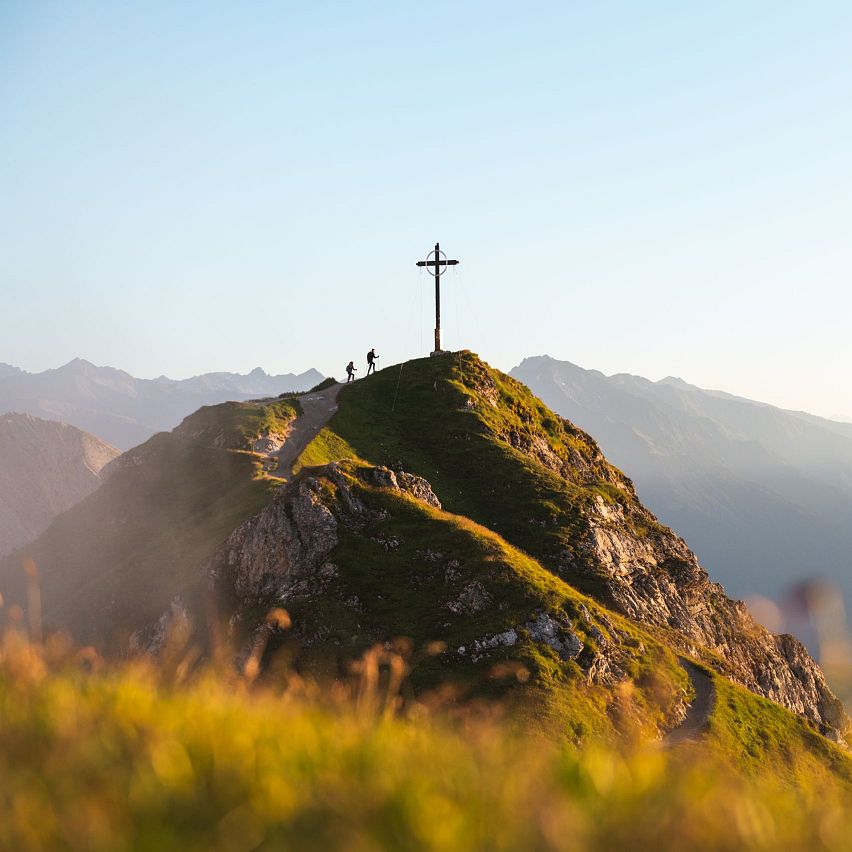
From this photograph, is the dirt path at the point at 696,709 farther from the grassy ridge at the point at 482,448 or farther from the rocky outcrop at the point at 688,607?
the grassy ridge at the point at 482,448

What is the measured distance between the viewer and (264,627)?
37.1 meters

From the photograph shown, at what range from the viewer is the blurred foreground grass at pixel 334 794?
357cm

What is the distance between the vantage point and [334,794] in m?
3.87

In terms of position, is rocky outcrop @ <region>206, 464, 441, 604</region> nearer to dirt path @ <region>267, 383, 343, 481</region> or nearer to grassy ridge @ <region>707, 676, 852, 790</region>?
dirt path @ <region>267, 383, 343, 481</region>

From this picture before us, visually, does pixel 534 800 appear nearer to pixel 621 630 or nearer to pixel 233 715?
pixel 233 715

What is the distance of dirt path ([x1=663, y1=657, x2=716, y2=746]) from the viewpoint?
116 ft

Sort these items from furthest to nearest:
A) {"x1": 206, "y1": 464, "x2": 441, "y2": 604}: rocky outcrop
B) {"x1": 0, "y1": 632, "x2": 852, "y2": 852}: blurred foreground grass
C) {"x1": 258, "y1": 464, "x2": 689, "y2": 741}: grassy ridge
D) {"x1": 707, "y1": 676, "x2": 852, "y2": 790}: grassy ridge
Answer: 1. {"x1": 206, "y1": 464, "x2": 441, "y2": 604}: rocky outcrop
2. {"x1": 707, "y1": 676, "x2": 852, "y2": 790}: grassy ridge
3. {"x1": 258, "y1": 464, "x2": 689, "y2": 741}: grassy ridge
4. {"x1": 0, "y1": 632, "x2": 852, "y2": 852}: blurred foreground grass

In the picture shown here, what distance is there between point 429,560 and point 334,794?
3757cm

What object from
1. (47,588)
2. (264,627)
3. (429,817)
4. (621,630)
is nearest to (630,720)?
(621,630)

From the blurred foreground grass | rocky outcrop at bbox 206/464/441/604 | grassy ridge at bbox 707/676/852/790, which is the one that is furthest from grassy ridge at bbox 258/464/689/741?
the blurred foreground grass

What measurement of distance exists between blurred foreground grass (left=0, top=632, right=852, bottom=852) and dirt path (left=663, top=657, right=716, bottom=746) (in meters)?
32.5

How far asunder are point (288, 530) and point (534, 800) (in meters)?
39.6

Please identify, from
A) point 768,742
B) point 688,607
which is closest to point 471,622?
point 768,742

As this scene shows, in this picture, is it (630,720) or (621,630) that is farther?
(621,630)
